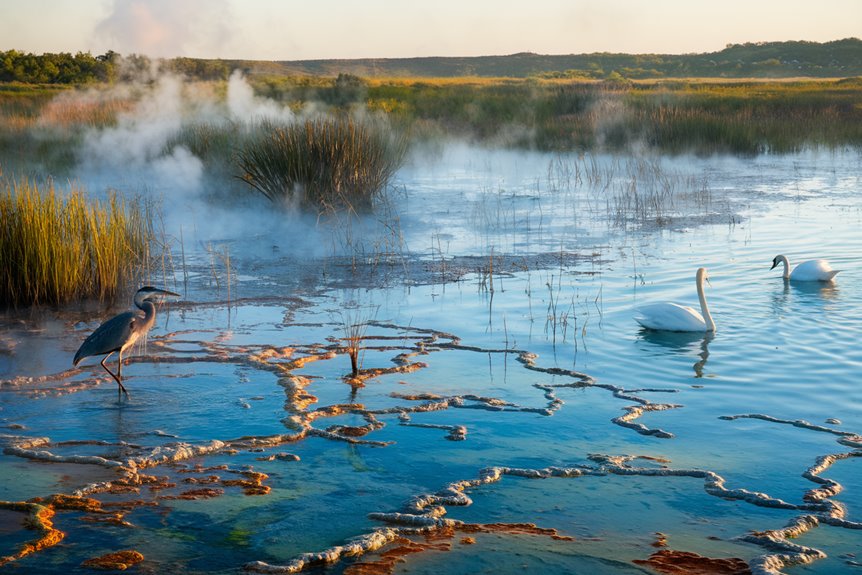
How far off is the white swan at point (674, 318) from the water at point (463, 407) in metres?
0.13

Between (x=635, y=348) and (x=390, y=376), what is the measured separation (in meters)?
2.28

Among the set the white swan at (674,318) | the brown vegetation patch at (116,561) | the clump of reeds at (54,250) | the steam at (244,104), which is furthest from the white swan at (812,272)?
the steam at (244,104)

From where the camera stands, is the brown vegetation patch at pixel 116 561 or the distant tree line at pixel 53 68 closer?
the brown vegetation patch at pixel 116 561

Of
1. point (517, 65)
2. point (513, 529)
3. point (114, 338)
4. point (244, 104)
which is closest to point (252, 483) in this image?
point (513, 529)

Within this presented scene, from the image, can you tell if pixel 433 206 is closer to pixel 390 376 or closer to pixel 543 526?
pixel 390 376

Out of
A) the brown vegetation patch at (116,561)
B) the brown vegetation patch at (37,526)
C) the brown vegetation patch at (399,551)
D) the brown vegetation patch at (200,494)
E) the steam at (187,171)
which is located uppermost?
the steam at (187,171)

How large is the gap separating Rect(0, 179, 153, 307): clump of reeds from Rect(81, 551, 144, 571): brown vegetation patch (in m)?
5.58

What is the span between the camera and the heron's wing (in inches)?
267

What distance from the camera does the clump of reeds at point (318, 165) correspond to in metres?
15.5

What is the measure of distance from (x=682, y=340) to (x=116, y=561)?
5.68 meters

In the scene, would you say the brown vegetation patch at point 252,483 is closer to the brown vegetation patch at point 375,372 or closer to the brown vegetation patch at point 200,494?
the brown vegetation patch at point 200,494

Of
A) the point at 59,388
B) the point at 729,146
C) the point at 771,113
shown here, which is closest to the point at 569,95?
the point at 771,113

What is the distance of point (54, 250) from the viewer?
30.5 ft

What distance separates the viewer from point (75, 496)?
496 centimetres
